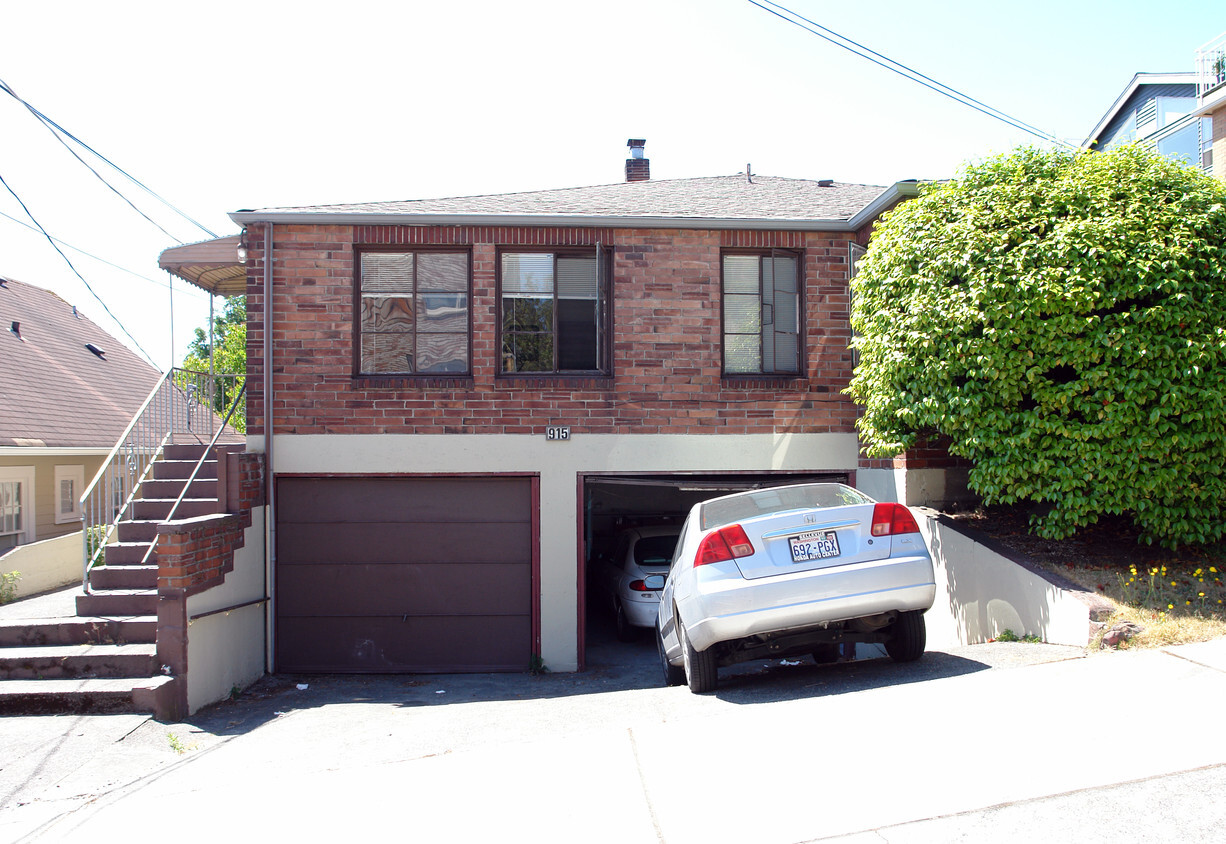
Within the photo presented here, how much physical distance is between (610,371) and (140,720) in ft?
18.1

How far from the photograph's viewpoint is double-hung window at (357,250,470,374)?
935 centimetres

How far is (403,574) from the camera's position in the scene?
365 inches

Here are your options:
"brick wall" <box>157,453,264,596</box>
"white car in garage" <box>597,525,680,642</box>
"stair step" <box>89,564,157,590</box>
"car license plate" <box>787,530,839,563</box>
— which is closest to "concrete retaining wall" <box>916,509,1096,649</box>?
"car license plate" <box>787,530,839,563</box>

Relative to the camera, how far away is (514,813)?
3.87 m

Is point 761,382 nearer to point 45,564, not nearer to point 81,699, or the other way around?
point 81,699

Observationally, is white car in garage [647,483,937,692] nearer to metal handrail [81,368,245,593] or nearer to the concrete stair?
the concrete stair

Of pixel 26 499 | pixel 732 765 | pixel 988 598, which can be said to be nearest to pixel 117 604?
pixel 732 765

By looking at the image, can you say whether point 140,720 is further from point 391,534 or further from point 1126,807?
point 1126,807

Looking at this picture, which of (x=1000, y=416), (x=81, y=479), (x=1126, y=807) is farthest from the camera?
(x=81, y=479)

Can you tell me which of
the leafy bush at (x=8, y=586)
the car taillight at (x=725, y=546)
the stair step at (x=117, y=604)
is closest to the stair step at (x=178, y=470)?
the stair step at (x=117, y=604)

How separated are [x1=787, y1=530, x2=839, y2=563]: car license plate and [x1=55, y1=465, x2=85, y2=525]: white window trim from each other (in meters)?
15.0

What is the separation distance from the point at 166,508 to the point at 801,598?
264 inches

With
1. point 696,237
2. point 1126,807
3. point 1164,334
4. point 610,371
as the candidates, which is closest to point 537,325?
point 610,371

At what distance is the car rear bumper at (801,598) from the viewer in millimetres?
5332
